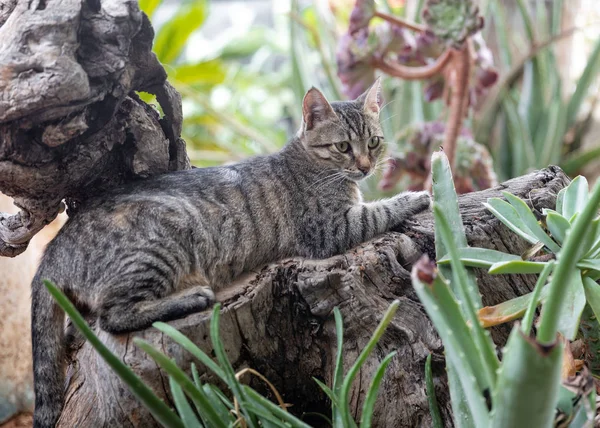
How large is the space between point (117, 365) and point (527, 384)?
63cm

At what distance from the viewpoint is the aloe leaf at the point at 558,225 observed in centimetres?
129

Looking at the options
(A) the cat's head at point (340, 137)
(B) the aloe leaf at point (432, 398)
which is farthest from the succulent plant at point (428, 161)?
(B) the aloe leaf at point (432, 398)

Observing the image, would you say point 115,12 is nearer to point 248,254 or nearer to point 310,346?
point 248,254

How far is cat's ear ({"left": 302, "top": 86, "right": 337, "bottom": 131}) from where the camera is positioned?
188cm

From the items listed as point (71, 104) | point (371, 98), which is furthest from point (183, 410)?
point (371, 98)

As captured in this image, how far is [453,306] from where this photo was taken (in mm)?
894

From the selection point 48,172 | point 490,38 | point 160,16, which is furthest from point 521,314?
point 160,16

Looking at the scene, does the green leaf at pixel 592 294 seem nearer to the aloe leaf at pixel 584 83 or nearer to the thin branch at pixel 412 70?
the thin branch at pixel 412 70

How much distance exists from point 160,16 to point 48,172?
14.2ft

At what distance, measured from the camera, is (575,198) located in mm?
1445

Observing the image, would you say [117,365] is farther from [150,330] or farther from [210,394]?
[150,330]

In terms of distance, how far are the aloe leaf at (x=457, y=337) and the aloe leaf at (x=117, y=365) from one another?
48 centimetres

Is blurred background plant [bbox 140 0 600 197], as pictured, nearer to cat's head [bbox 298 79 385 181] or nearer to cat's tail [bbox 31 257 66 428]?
cat's head [bbox 298 79 385 181]

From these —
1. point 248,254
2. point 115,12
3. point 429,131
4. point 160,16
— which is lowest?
point 248,254
